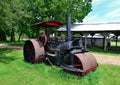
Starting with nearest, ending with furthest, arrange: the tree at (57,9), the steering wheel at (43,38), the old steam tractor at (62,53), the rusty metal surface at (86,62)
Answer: the rusty metal surface at (86,62) → the old steam tractor at (62,53) → the steering wheel at (43,38) → the tree at (57,9)

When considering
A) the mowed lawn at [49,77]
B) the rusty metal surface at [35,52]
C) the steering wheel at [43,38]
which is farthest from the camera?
the steering wheel at [43,38]

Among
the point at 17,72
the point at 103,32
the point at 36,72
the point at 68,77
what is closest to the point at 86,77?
the point at 68,77

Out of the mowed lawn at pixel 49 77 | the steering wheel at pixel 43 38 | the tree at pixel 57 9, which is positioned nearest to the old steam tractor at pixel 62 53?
the steering wheel at pixel 43 38

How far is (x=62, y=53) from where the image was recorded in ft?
31.0

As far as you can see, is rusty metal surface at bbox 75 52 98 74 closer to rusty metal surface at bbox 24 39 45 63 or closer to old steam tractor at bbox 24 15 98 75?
old steam tractor at bbox 24 15 98 75

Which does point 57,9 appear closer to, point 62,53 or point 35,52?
point 35,52

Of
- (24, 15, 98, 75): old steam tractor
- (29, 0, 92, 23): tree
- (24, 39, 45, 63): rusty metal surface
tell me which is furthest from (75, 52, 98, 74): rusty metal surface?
(29, 0, 92, 23): tree

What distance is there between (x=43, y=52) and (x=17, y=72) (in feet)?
6.61

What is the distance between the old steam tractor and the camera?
8.40 meters

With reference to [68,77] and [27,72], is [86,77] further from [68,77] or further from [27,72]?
[27,72]

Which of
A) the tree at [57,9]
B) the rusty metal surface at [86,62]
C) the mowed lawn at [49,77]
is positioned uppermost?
the tree at [57,9]

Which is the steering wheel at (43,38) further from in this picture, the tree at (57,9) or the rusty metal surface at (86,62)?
the tree at (57,9)

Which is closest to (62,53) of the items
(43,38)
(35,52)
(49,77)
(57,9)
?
(49,77)

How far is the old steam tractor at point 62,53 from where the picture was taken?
8.40m
